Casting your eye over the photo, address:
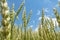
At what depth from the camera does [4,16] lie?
22.0 inches

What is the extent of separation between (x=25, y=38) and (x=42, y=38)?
0.22 m

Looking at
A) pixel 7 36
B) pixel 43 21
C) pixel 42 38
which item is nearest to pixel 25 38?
pixel 42 38

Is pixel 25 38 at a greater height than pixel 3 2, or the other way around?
pixel 3 2

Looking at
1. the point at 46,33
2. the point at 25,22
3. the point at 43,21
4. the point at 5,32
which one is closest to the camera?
the point at 5,32

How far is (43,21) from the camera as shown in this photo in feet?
7.53

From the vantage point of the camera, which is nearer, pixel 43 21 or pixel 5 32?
pixel 5 32

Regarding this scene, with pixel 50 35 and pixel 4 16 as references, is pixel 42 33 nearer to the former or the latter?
pixel 50 35

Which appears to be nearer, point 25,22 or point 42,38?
point 25,22

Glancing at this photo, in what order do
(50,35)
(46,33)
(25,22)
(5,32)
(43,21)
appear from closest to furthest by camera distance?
(5,32), (25,22), (50,35), (46,33), (43,21)

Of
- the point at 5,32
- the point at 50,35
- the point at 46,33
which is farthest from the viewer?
the point at 46,33

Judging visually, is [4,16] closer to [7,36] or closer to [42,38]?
[7,36]

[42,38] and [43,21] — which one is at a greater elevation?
[43,21]

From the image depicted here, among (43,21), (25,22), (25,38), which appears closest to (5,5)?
(25,22)

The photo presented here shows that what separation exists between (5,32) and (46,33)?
1532 mm
